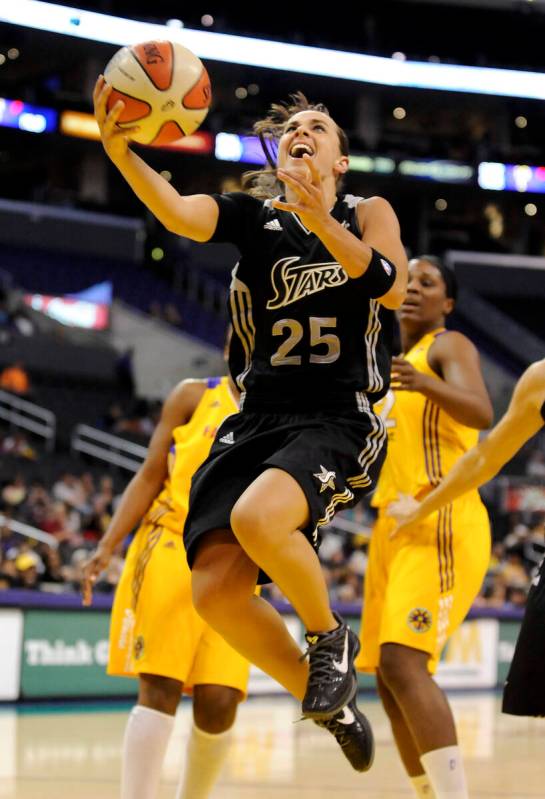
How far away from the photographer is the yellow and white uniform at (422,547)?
206 inches

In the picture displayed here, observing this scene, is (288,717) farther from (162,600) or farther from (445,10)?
(445,10)

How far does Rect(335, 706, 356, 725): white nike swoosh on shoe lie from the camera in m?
3.90

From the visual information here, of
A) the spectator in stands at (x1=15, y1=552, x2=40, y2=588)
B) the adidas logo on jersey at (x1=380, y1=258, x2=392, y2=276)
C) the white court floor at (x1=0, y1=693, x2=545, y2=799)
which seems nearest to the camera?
the adidas logo on jersey at (x1=380, y1=258, x2=392, y2=276)

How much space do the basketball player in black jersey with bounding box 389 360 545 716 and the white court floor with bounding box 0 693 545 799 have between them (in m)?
2.91

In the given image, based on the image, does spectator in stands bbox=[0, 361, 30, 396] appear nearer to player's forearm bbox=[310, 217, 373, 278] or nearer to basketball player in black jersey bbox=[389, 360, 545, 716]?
basketball player in black jersey bbox=[389, 360, 545, 716]

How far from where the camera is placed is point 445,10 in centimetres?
3416

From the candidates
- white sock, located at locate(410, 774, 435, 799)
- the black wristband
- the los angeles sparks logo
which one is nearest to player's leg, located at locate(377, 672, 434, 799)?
white sock, located at locate(410, 774, 435, 799)

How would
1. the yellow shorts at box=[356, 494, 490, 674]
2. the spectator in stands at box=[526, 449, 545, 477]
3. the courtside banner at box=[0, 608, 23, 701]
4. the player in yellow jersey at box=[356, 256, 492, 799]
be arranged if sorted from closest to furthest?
the player in yellow jersey at box=[356, 256, 492, 799], the yellow shorts at box=[356, 494, 490, 674], the courtside banner at box=[0, 608, 23, 701], the spectator in stands at box=[526, 449, 545, 477]

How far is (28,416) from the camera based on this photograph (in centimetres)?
2142

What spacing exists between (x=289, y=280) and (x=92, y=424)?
18.8 metres

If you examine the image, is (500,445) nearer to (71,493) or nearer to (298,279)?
(298,279)

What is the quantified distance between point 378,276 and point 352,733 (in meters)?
1.48

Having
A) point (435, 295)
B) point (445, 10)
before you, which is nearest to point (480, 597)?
point (435, 295)

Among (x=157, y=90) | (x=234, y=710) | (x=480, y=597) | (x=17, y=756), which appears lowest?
(x=480, y=597)
